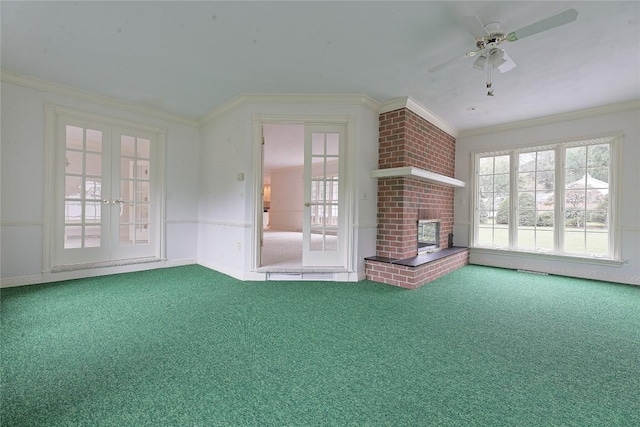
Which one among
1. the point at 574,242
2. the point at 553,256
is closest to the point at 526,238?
the point at 553,256

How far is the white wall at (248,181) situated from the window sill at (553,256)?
2.41m

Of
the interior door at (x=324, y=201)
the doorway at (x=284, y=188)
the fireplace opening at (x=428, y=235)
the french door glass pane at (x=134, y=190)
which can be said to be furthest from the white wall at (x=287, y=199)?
the interior door at (x=324, y=201)

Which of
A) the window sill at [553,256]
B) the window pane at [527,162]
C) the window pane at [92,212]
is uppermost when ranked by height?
the window pane at [527,162]

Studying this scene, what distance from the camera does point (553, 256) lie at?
4414 mm

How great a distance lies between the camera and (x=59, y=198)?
362cm

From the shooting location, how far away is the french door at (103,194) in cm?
366

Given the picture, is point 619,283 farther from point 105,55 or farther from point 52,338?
point 105,55

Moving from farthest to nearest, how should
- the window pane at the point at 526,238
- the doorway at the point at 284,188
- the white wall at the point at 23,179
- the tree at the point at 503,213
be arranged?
the doorway at the point at 284,188, the tree at the point at 503,213, the window pane at the point at 526,238, the white wall at the point at 23,179

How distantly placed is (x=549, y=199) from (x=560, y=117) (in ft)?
4.22

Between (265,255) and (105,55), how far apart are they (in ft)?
10.9

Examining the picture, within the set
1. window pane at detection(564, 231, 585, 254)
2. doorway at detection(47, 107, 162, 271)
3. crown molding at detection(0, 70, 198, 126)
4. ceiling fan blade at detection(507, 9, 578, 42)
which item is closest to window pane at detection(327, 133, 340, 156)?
ceiling fan blade at detection(507, 9, 578, 42)

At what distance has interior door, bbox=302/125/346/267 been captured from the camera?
388cm

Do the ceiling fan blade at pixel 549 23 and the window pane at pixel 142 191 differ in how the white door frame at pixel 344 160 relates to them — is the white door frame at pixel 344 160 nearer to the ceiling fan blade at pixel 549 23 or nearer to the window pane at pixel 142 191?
the window pane at pixel 142 191

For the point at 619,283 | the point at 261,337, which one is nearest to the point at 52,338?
the point at 261,337
